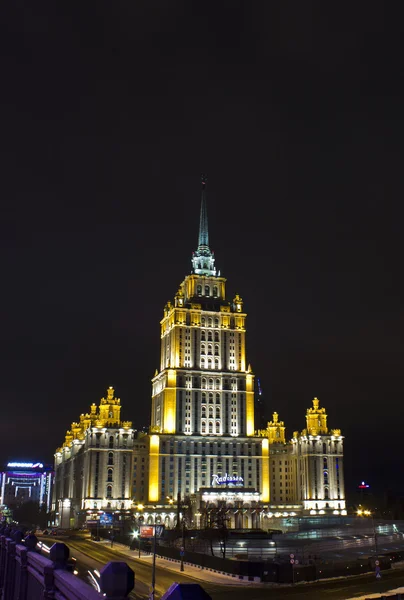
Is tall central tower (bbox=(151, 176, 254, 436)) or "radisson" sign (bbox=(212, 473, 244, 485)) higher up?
tall central tower (bbox=(151, 176, 254, 436))

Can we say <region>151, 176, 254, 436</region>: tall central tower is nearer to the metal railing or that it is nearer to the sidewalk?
the sidewalk

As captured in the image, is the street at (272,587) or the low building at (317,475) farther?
the low building at (317,475)

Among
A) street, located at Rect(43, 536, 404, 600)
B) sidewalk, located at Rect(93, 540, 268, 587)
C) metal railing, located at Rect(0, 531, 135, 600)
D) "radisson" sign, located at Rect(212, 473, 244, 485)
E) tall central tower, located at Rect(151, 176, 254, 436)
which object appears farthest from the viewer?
tall central tower, located at Rect(151, 176, 254, 436)

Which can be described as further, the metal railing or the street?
the street

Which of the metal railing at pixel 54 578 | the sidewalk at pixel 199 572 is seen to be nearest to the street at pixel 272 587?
the sidewalk at pixel 199 572

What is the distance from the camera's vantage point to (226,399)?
19425 cm

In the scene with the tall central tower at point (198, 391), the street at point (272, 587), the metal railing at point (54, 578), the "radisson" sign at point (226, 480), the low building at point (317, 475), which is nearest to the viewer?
the metal railing at point (54, 578)

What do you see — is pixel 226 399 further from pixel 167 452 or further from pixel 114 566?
pixel 114 566

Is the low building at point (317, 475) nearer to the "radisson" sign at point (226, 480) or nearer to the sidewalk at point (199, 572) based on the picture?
the "radisson" sign at point (226, 480)

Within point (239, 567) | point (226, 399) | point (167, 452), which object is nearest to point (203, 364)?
point (226, 399)

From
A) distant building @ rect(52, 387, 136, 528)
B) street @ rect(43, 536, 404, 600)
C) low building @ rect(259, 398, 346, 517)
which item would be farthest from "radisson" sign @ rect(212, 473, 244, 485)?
street @ rect(43, 536, 404, 600)

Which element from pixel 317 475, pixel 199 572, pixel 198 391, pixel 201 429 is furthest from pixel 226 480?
pixel 199 572

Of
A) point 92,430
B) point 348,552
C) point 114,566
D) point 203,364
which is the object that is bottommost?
point 348,552

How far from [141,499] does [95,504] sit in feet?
52.1
